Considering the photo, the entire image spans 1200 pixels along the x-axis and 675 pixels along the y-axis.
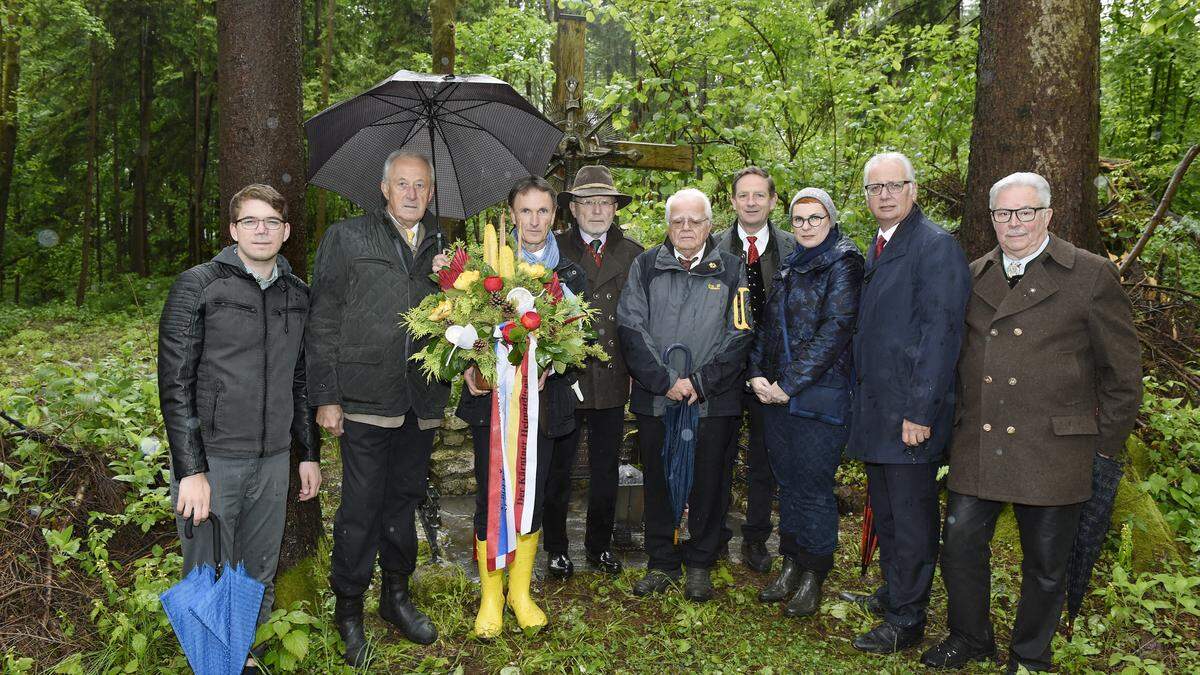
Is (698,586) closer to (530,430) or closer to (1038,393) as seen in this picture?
(530,430)

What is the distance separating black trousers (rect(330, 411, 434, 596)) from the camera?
3545 millimetres

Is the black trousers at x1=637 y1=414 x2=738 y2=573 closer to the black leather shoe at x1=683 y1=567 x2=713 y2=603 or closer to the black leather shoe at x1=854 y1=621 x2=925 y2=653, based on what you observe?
the black leather shoe at x1=683 y1=567 x2=713 y2=603

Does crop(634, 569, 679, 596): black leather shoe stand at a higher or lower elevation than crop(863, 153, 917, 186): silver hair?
lower

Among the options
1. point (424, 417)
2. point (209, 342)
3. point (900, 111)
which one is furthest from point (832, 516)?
point (900, 111)

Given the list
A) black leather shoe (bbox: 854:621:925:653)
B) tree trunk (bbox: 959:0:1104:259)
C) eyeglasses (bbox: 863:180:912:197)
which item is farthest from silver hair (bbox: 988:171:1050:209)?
black leather shoe (bbox: 854:621:925:653)

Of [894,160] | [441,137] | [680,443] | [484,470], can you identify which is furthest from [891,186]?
[484,470]

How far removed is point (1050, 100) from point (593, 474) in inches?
141

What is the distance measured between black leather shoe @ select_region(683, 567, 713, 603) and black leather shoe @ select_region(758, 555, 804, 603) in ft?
1.10

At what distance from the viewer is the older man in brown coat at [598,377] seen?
14.5 ft

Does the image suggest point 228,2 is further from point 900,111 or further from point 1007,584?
point 900,111

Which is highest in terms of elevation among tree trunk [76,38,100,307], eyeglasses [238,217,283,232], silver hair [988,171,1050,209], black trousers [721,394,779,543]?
tree trunk [76,38,100,307]

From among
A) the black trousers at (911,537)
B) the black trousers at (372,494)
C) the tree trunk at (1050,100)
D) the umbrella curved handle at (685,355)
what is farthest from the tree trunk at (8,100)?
the black trousers at (911,537)

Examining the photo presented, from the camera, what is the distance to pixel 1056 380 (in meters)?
3.23

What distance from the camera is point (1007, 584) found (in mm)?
4469
